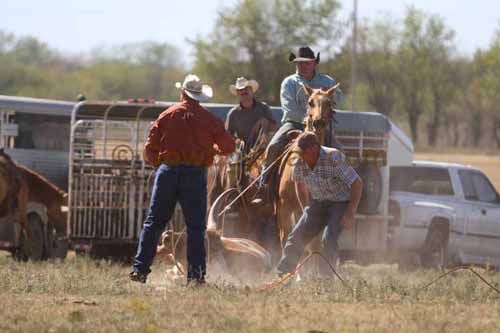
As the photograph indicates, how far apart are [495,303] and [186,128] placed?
3291mm

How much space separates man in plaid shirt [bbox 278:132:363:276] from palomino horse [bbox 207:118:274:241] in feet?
7.77

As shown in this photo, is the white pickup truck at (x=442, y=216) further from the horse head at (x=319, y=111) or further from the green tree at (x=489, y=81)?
the green tree at (x=489, y=81)

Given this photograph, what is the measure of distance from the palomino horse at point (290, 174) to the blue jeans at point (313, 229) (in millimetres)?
786

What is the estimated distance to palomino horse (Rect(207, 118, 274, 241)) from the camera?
15.5 m

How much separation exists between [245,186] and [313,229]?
3091mm

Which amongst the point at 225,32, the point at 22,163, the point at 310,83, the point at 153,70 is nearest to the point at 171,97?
the point at 153,70

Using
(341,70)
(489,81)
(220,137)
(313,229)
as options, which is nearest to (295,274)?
(313,229)

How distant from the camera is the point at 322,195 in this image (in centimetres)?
1279

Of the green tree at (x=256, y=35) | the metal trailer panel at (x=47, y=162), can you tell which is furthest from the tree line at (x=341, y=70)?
the metal trailer panel at (x=47, y=162)

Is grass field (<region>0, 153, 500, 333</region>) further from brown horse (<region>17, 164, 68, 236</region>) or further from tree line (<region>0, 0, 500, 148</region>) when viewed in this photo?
tree line (<region>0, 0, 500, 148</region>)

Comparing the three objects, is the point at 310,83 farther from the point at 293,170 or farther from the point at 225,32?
the point at 225,32

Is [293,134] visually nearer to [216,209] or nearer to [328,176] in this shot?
[216,209]

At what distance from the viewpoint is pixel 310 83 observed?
14.8 metres

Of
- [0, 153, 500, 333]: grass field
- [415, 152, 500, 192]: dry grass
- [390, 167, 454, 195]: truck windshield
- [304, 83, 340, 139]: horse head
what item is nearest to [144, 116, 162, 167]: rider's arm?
[0, 153, 500, 333]: grass field
